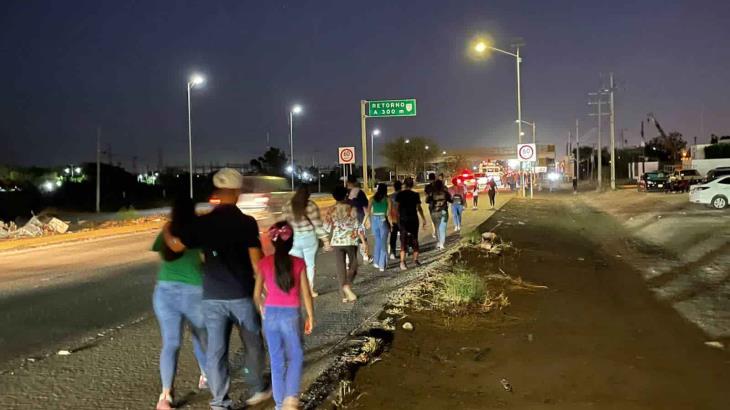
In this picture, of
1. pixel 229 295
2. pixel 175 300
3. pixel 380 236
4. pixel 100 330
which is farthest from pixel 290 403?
pixel 380 236

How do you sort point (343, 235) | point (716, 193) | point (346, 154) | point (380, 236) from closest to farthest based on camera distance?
point (343, 235) → point (380, 236) → point (716, 193) → point (346, 154)

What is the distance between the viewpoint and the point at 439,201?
15.0 meters

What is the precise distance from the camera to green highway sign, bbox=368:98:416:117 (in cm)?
3425

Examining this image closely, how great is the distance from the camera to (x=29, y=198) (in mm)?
48531

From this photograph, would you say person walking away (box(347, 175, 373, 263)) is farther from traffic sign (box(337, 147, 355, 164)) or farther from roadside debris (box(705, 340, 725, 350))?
traffic sign (box(337, 147, 355, 164))

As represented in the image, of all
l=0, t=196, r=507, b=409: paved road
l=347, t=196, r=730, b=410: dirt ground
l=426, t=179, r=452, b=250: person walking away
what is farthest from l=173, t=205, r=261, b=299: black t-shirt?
l=426, t=179, r=452, b=250: person walking away

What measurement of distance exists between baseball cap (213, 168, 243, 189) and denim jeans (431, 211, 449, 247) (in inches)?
413

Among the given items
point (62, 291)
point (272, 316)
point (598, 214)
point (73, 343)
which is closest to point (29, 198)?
point (598, 214)

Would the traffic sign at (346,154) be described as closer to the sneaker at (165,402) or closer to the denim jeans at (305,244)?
the denim jeans at (305,244)

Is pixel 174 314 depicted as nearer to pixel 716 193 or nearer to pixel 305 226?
pixel 305 226

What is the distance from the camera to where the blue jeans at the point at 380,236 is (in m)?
12.2

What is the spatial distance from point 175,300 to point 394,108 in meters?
30.1

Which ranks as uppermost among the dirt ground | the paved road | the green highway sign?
the green highway sign

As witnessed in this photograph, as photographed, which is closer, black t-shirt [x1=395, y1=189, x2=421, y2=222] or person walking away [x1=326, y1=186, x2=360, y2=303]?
person walking away [x1=326, y1=186, x2=360, y2=303]
